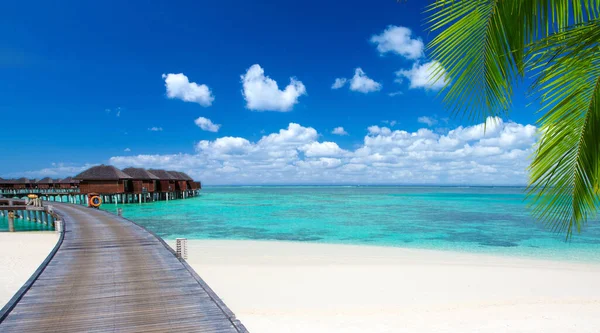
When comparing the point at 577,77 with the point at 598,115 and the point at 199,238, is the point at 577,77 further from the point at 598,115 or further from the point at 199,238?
the point at 199,238

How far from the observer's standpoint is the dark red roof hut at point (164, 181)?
60763 mm

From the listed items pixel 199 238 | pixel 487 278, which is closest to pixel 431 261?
pixel 487 278

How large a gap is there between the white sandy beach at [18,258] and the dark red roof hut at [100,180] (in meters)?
25.9

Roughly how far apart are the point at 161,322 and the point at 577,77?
548 cm

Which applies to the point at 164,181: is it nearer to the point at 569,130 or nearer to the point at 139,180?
the point at 139,180

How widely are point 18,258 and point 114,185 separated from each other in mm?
33517

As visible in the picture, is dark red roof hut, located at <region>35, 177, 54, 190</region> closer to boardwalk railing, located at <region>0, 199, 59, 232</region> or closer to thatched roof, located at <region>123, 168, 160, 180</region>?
thatched roof, located at <region>123, 168, 160, 180</region>

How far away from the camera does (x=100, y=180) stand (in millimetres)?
43312

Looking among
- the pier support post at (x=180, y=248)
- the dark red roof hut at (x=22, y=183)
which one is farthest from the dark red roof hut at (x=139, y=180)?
the pier support post at (x=180, y=248)

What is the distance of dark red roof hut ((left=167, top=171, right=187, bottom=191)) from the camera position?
222ft

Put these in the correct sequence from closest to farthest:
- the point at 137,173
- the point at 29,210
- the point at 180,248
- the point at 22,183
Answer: the point at 180,248 → the point at 29,210 → the point at 137,173 → the point at 22,183

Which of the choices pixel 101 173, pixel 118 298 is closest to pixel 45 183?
pixel 101 173

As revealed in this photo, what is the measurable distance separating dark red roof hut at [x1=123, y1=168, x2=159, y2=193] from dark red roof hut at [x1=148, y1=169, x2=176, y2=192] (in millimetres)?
4140

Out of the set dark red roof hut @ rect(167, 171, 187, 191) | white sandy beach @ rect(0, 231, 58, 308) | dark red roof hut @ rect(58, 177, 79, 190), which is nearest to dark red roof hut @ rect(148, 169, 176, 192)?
dark red roof hut @ rect(167, 171, 187, 191)
